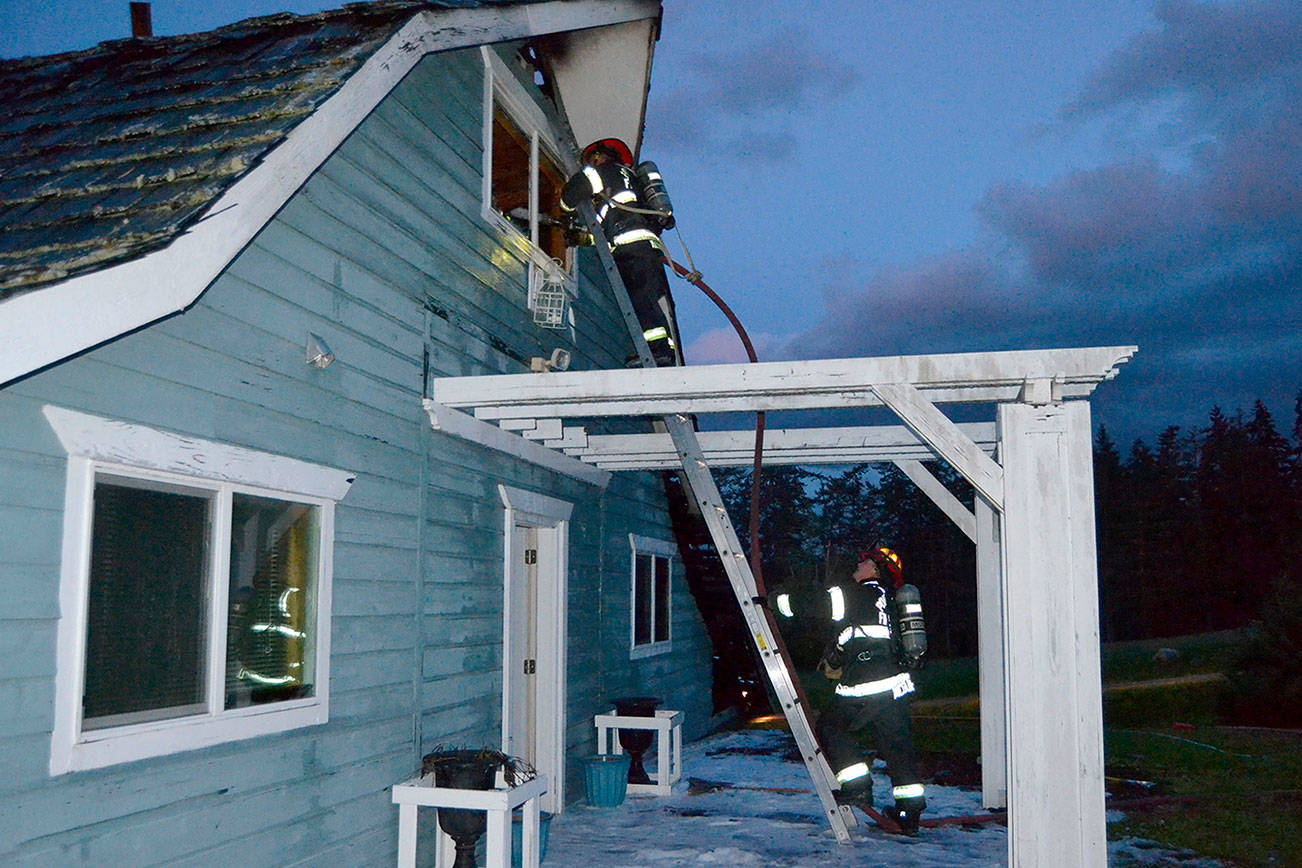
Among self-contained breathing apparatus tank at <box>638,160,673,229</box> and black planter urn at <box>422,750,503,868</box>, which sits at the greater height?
self-contained breathing apparatus tank at <box>638,160,673,229</box>

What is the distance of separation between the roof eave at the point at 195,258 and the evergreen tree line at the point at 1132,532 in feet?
57.3

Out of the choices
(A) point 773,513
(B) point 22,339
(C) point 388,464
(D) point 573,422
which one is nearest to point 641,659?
(D) point 573,422

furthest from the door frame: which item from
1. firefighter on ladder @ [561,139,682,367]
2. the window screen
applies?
the window screen

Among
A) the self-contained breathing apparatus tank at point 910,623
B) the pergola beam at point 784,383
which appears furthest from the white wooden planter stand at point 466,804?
the self-contained breathing apparatus tank at point 910,623

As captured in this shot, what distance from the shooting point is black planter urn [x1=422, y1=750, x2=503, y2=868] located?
5699mm

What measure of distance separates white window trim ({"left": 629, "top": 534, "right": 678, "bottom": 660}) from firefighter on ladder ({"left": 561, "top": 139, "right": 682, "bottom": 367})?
129 inches

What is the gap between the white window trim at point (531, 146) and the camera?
7570mm

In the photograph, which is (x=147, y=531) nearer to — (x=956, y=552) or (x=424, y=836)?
(x=424, y=836)

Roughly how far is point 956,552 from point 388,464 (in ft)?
78.5

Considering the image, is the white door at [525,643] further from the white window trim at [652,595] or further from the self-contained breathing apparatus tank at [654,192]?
the self-contained breathing apparatus tank at [654,192]

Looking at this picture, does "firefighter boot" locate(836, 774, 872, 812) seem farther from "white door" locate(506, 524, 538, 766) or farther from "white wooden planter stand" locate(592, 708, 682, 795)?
"white door" locate(506, 524, 538, 766)

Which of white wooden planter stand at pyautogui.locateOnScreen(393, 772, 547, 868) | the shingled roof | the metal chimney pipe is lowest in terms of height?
white wooden planter stand at pyautogui.locateOnScreen(393, 772, 547, 868)

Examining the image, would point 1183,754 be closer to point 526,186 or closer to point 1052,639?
point 1052,639

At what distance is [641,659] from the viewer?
11.2 metres
